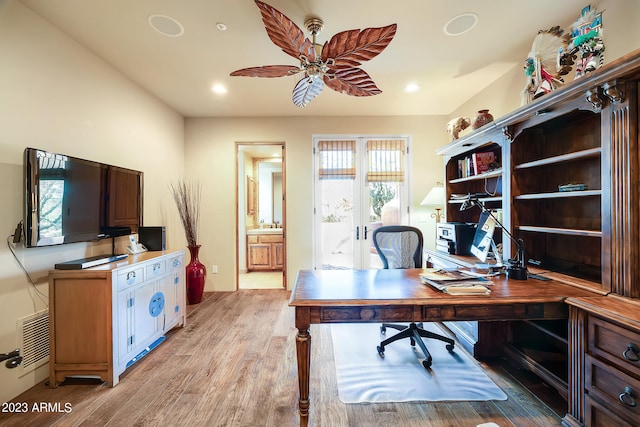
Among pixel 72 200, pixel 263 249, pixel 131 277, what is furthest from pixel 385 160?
pixel 72 200

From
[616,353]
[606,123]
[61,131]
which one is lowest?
[616,353]

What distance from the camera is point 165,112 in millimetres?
3680

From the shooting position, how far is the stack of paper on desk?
61.1 inches

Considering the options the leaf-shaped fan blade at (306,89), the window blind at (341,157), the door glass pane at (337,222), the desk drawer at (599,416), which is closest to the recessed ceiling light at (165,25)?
the leaf-shaped fan blade at (306,89)

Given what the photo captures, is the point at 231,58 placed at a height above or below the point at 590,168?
above

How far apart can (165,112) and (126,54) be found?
1.20 metres

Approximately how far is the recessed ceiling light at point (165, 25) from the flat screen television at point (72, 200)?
126 centimetres

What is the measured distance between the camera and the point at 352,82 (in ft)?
7.07

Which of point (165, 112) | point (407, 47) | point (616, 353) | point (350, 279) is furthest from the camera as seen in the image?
point (165, 112)

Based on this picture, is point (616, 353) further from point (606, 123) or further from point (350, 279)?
point (350, 279)

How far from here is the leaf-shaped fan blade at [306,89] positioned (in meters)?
2.03

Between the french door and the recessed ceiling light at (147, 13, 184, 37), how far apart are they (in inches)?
93.4

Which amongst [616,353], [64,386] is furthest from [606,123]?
[64,386]

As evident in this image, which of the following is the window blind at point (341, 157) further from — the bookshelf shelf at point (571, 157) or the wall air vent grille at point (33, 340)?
the wall air vent grille at point (33, 340)
